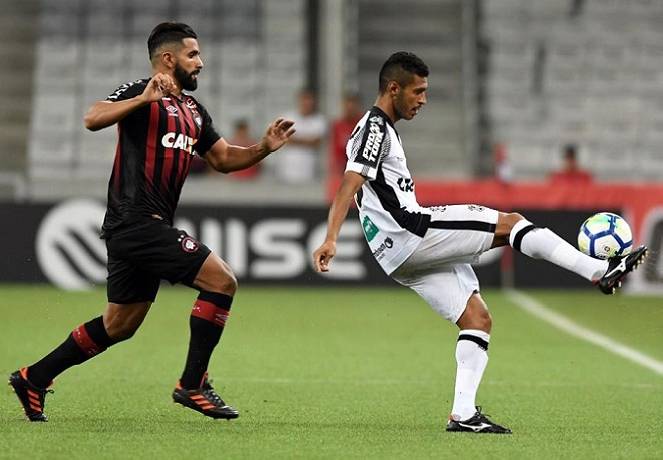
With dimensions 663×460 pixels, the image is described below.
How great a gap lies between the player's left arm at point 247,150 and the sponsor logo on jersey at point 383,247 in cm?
84

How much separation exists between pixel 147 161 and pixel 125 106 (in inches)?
17.7

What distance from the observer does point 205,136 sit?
24.3 feet

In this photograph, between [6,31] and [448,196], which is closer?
[448,196]

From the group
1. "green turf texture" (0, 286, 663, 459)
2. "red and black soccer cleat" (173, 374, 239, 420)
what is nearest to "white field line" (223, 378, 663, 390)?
"green turf texture" (0, 286, 663, 459)

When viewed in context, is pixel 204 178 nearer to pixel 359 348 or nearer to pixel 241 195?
pixel 241 195

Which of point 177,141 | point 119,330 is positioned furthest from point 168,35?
point 119,330

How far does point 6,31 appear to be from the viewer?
22922 mm

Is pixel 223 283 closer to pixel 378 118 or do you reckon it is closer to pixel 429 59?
pixel 378 118

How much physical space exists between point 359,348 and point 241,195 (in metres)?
7.26

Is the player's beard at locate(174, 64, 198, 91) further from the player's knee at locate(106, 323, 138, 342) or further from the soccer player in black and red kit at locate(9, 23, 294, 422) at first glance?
the player's knee at locate(106, 323, 138, 342)

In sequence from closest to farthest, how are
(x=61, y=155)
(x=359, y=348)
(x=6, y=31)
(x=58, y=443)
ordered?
(x=58, y=443)
(x=359, y=348)
(x=61, y=155)
(x=6, y=31)

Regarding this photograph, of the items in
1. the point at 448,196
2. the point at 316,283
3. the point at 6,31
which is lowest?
the point at 316,283

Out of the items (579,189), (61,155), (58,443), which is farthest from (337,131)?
(58,443)

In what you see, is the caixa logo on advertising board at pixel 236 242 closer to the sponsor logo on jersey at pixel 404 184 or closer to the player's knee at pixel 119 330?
the player's knee at pixel 119 330
